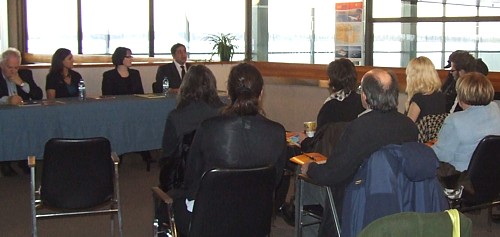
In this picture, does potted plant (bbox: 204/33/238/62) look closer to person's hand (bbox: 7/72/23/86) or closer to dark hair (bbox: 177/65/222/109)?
person's hand (bbox: 7/72/23/86)

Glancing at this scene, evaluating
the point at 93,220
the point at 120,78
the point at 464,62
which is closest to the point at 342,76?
the point at 464,62

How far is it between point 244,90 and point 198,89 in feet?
1.84

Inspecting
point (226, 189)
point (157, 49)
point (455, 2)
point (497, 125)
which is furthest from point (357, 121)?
point (157, 49)

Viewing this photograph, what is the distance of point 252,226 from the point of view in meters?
3.44

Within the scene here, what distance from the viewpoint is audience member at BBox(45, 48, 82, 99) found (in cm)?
703

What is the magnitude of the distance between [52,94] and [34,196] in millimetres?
2981

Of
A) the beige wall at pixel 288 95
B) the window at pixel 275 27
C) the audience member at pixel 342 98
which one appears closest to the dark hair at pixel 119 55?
the beige wall at pixel 288 95

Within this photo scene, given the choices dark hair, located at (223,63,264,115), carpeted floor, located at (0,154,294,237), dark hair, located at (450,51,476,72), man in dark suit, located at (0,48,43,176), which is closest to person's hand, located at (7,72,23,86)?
man in dark suit, located at (0,48,43,176)

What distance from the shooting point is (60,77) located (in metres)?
7.09

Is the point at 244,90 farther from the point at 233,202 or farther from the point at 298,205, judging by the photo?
the point at 298,205

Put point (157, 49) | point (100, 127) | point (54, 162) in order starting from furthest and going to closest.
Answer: point (157, 49) < point (100, 127) < point (54, 162)

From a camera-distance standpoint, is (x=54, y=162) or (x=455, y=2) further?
(x=455, y=2)

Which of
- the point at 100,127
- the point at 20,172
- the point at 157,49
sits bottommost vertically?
the point at 20,172

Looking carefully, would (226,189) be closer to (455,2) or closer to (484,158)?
(484,158)
